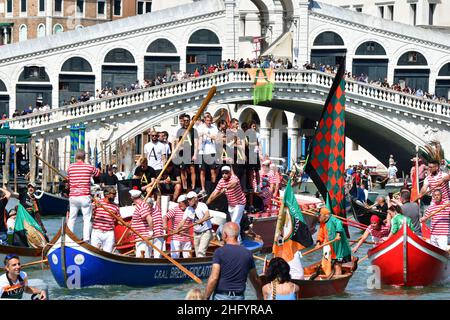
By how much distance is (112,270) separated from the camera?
59.8 ft

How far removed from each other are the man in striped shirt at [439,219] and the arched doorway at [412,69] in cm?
2474

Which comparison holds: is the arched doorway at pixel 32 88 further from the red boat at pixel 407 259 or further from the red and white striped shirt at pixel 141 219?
the red boat at pixel 407 259

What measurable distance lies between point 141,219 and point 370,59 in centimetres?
2615

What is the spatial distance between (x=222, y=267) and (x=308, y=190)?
3248cm

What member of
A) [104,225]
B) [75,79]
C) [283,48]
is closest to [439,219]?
[104,225]

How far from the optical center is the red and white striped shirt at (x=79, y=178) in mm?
18766

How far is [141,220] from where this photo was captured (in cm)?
1867

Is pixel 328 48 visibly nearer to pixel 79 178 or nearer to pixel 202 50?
pixel 202 50

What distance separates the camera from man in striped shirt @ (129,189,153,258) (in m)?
18.5

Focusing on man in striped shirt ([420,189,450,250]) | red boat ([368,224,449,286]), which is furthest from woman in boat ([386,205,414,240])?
man in striped shirt ([420,189,450,250])

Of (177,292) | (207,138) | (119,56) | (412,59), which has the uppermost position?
(119,56)
